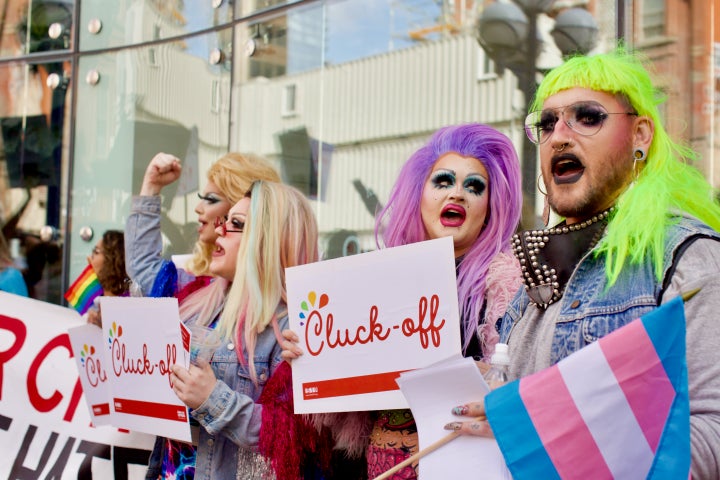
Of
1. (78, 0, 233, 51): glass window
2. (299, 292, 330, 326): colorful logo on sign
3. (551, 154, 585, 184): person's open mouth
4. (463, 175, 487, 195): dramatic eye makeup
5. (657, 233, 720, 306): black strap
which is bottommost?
(299, 292, 330, 326): colorful logo on sign

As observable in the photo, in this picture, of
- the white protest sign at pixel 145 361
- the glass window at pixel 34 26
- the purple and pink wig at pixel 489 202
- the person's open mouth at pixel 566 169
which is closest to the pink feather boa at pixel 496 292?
the purple and pink wig at pixel 489 202

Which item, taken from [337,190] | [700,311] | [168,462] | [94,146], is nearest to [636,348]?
[700,311]

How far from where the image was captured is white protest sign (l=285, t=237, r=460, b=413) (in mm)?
2656

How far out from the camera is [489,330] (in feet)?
9.02

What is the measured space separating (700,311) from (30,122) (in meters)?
6.49

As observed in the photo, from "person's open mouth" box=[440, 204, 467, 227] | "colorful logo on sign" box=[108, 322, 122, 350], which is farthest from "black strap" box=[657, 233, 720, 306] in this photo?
"colorful logo on sign" box=[108, 322, 122, 350]

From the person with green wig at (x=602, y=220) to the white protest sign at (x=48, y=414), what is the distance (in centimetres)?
251

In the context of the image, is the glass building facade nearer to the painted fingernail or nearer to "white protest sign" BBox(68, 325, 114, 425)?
"white protest sign" BBox(68, 325, 114, 425)

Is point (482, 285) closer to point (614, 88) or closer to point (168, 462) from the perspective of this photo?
point (614, 88)

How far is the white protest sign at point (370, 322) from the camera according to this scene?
2656mm

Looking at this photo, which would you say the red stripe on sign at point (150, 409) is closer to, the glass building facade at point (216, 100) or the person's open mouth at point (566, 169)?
the person's open mouth at point (566, 169)

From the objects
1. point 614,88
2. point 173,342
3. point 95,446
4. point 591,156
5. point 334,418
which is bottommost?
point 95,446

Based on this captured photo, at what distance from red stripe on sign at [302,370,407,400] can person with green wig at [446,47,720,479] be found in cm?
53

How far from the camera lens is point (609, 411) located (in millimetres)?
1790
